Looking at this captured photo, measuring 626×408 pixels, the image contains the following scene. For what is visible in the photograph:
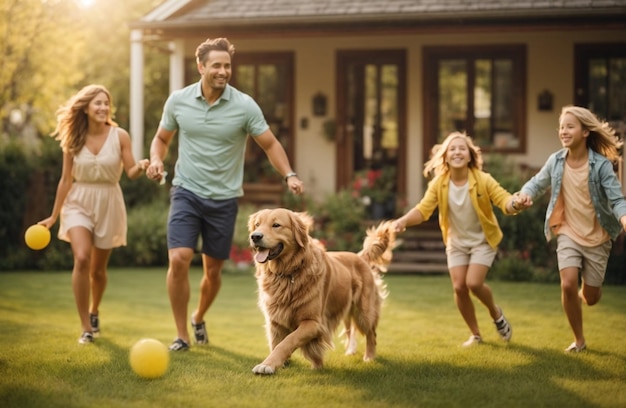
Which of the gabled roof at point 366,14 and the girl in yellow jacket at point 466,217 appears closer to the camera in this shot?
the girl in yellow jacket at point 466,217

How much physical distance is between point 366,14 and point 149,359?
27.8 ft

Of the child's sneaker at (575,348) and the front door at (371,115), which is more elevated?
the front door at (371,115)

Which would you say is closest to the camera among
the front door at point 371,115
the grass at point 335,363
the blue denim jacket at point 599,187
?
the grass at point 335,363

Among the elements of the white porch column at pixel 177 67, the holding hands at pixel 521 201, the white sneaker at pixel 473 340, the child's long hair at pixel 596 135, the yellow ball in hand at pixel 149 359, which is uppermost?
the white porch column at pixel 177 67

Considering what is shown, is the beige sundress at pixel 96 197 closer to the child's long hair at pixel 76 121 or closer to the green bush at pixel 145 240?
the child's long hair at pixel 76 121

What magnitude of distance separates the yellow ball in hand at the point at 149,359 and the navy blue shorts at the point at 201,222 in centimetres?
128

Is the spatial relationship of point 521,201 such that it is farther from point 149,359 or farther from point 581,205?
point 149,359

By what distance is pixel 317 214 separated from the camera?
1375 centimetres

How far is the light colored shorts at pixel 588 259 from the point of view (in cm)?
650

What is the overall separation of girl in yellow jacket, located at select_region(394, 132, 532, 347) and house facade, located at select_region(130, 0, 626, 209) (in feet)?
19.7

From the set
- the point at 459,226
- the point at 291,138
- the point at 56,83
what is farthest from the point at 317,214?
the point at 56,83

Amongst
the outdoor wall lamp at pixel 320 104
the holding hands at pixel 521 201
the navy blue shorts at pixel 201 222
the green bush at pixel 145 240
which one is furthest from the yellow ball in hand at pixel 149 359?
the outdoor wall lamp at pixel 320 104

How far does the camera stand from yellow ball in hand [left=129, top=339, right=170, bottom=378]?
564cm

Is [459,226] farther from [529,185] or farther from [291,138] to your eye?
[291,138]
